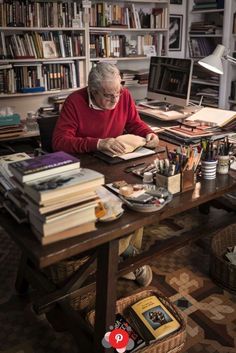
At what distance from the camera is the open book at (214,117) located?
7.98ft

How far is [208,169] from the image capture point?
162 cm

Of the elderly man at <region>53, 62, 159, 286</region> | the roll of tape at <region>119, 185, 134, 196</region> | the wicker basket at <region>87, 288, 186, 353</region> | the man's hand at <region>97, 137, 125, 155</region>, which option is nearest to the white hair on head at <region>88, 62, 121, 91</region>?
the elderly man at <region>53, 62, 159, 286</region>

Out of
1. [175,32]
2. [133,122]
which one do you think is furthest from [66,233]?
[175,32]

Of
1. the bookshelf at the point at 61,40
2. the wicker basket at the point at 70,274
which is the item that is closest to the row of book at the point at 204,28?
the bookshelf at the point at 61,40

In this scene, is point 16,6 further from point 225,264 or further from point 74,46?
point 225,264

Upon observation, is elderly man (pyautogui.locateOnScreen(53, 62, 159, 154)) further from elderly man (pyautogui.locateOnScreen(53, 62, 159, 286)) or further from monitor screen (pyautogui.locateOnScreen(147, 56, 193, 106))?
monitor screen (pyautogui.locateOnScreen(147, 56, 193, 106))

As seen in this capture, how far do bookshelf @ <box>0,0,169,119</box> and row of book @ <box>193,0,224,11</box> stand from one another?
45 cm

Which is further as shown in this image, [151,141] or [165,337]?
[151,141]

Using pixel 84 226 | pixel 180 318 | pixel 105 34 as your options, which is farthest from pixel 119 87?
pixel 105 34

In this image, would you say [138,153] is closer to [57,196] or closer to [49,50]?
[57,196]

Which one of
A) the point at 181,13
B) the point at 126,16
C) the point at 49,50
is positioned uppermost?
the point at 181,13

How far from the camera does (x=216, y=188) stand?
155cm

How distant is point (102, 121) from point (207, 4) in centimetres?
297

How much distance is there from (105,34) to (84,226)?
3242 mm
